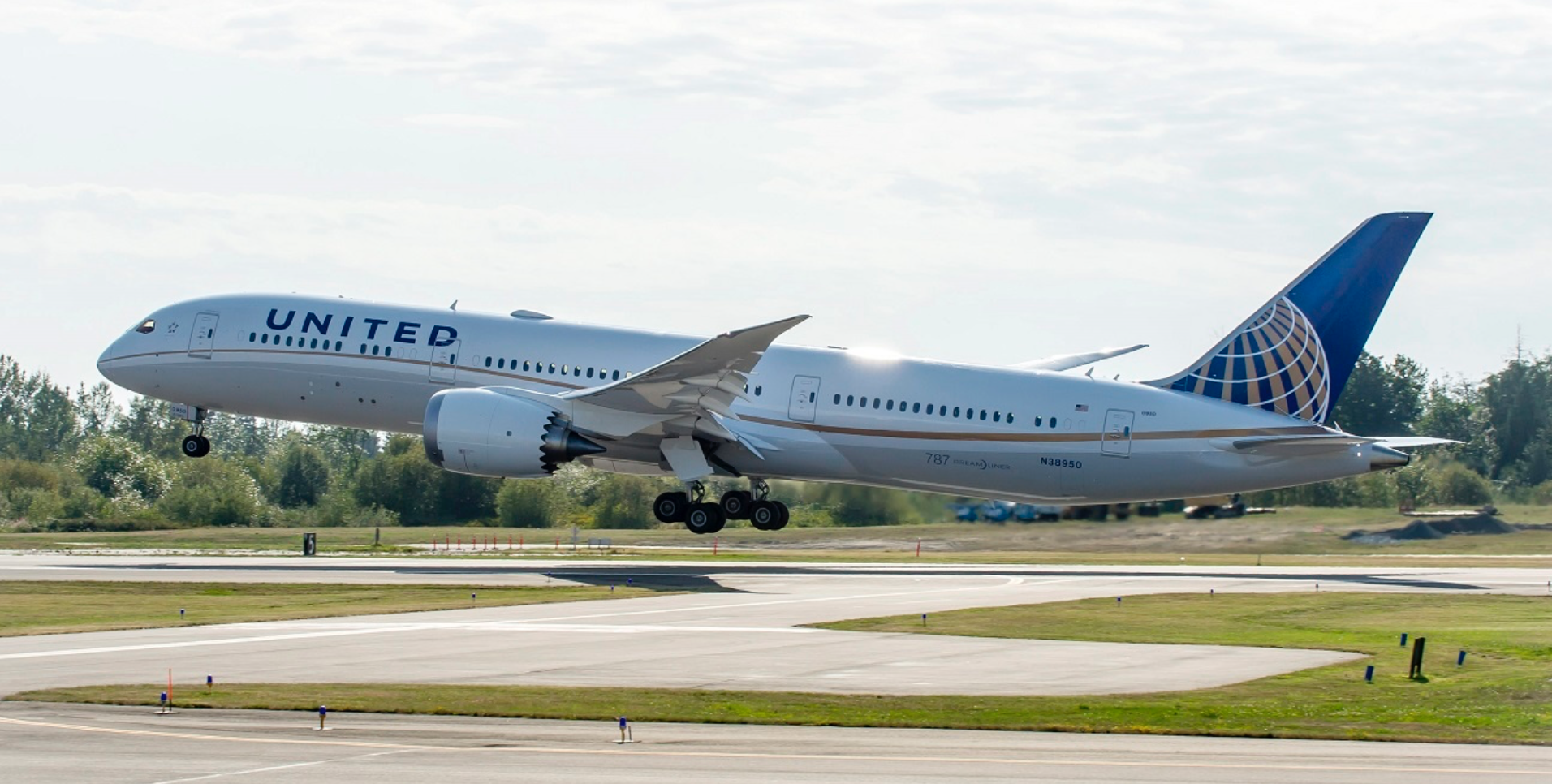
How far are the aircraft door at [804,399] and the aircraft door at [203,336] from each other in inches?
649

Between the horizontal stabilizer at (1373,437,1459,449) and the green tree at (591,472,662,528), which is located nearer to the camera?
the horizontal stabilizer at (1373,437,1459,449)

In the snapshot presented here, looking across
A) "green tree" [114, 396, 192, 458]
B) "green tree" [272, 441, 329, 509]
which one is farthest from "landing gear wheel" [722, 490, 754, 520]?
"green tree" [114, 396, 192, 458]

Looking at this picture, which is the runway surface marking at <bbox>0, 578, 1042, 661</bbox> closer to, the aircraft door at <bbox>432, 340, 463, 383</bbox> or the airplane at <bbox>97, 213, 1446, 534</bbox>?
the airplane at <bbox>97, 213, 1446, 534</bbox>

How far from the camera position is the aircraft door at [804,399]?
45.5 meters

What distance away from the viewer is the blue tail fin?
43.3 metres

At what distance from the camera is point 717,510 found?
4603cm

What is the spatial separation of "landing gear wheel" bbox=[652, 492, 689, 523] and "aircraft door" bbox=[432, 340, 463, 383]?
6378mm

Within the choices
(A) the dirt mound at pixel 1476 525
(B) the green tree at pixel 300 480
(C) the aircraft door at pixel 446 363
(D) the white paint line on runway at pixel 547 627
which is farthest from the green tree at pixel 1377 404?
(D) the white paint line on runway at pixel 547 627

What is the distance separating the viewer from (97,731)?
1772cm

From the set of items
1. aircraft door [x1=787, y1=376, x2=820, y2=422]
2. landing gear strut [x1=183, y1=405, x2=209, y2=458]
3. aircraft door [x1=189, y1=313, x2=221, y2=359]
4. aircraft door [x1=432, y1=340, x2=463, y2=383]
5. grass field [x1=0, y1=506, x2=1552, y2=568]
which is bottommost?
grass field [x1=0, y1=506, x2=1552, y2=568]

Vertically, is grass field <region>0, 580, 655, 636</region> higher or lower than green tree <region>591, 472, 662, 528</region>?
lower

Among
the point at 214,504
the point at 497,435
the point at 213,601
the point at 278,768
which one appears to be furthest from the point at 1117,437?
the point at 214,504

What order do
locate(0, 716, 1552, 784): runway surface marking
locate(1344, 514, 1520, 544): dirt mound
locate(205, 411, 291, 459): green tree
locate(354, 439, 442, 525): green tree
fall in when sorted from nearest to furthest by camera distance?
locate(0, 716, 1552, 784): runway surface marking → locate(1344, 514, 1520, 544): dirt mound → locate(354, 439, 442, 525): green tree → locate(205, 411, 291, 459): green tree

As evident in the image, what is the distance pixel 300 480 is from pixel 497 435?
4934cm
